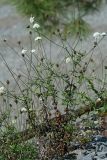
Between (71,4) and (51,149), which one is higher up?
(71,4)

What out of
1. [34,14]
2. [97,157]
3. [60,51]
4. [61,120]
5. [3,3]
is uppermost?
[3,3]

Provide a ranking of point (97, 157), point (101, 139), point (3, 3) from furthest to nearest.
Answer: point (3, 3) → point (101, 139) → point (97, 157)

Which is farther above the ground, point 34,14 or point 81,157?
point 34,14

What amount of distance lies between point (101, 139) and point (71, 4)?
2.57 metres

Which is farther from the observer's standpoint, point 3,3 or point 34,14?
point 3,3

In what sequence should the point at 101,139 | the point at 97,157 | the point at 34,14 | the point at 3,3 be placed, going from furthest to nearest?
the point at 3,3, the point at 34,14, the point at 101,139, the point at 97,157

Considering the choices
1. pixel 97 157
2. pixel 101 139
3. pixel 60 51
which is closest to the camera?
pixel 97 157

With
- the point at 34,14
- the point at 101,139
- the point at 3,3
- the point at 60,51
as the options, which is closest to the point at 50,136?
the point at 101,139

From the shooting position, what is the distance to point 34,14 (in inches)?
214

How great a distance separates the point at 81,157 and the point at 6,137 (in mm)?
462

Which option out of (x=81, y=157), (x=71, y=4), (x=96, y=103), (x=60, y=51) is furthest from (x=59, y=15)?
(x=81, y=157)

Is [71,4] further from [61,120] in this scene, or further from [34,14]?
[61,120]

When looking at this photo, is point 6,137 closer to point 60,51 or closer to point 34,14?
point 60,51

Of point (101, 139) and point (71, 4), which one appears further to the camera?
point (71, 4)
